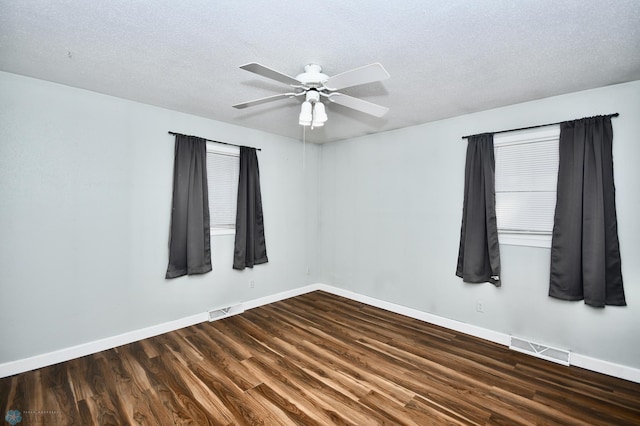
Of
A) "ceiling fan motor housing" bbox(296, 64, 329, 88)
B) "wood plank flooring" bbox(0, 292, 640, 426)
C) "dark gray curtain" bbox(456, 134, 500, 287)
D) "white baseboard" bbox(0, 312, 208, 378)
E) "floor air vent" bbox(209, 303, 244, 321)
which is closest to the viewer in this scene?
"wood plank flooring" bbox(0, 292, 640, 426)

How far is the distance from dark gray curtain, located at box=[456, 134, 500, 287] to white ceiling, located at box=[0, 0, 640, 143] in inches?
24.5

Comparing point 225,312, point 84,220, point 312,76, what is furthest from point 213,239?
point 312,76

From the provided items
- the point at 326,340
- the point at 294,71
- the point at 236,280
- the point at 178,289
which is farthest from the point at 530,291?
the point at 178,289

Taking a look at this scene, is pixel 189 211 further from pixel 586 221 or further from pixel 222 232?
pixel 586 221

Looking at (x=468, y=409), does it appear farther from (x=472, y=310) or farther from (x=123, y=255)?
(x=123, y=255)

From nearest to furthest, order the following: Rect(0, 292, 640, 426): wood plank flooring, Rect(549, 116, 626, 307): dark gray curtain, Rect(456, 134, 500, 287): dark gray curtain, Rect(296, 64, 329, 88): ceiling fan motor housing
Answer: Rect(0, 292, 640, 426): wood plank flooring < Rect(296, 64, 329, 88): ceiling fan motor housing < Rect(549, 116, 626, 307): dark gray curtain < Rect(456, 134, 500, 287): dark gray curtain

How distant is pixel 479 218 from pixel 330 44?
2.59m

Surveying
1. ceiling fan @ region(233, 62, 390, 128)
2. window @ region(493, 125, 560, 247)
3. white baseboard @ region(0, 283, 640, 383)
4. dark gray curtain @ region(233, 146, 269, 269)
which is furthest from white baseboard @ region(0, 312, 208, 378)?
window @ region(493, 125, 560, 247)

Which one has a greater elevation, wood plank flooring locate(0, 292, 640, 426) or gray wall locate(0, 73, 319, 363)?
gray wall locate(0, 73, 319, 363)

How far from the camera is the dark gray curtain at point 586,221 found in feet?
8.73

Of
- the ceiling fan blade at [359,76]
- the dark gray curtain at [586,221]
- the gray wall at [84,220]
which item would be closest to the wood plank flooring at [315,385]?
the gray wall at [84,220]

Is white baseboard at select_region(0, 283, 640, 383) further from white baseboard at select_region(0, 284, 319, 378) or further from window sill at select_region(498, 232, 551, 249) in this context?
window sill at select_region(498, 232, 551, 249)

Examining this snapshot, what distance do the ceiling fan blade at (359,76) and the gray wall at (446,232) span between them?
212 cm

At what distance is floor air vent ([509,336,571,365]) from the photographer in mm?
2830
